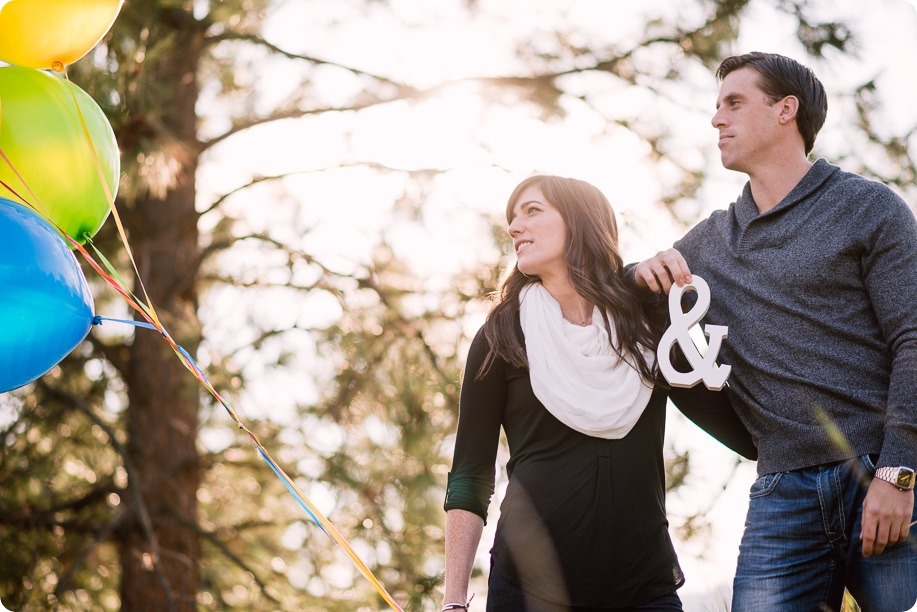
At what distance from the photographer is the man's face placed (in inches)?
80.7

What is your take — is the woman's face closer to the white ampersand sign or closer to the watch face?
the white ampersand sign

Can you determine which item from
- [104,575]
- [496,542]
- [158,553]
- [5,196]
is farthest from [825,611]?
[104,575]

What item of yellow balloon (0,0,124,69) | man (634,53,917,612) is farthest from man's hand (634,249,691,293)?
yellow balloon (0,0,124,69)

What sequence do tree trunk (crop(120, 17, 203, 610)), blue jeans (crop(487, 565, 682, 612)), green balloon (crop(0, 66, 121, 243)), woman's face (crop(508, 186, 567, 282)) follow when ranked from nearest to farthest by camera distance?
blue jeans (crop(487, 565, 682, 612)) → woman's face (crop(508, 186, 567, 282)) → green balloon (crop(0, 66, 121, 243)) → tree trunk (crop(120, 17, 203, 610))

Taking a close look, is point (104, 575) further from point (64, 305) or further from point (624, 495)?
point (624, 495)

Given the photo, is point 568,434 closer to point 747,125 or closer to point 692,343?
point 692,343

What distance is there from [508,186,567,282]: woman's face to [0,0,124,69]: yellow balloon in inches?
44.0

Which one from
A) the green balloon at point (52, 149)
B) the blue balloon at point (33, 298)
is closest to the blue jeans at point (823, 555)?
the blue balloon at point (33, 298)

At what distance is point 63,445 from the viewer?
6082 millimetres

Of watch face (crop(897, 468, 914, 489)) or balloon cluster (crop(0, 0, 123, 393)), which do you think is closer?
watch face (crop(897, 468, 914, 489))

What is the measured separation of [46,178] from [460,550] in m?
1.20

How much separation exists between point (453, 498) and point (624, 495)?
0.32 metres

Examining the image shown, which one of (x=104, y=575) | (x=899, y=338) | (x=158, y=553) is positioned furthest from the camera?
(x=104, y=575)

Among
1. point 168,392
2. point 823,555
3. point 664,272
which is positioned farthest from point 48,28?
point 168,392
